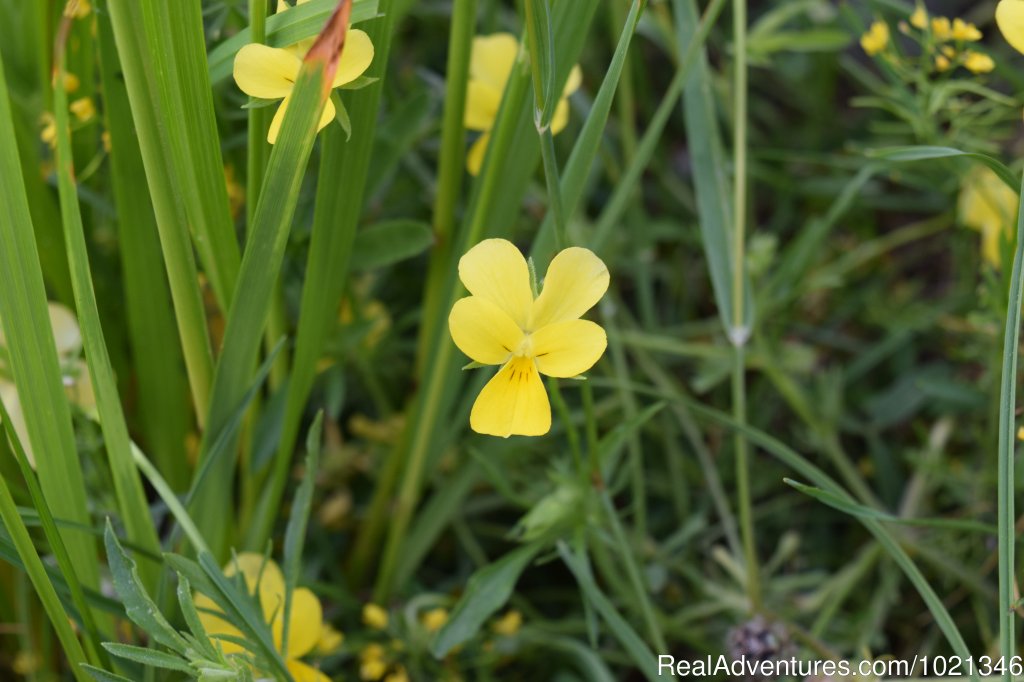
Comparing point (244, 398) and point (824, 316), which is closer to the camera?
point (244, 398)

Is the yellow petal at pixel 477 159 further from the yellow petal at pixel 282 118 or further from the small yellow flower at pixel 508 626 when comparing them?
the small yellow flower at pixel 508 626

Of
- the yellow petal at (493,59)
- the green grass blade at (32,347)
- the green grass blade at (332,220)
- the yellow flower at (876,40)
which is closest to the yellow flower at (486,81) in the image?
the yellow petal at (493,59)

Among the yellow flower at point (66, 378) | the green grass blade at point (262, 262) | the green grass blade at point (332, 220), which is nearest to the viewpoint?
the green grass blade at point (262, 262)

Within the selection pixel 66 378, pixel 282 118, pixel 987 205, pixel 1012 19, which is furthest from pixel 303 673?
pixel 987 205

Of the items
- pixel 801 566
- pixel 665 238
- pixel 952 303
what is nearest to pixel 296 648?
pixel 801 566

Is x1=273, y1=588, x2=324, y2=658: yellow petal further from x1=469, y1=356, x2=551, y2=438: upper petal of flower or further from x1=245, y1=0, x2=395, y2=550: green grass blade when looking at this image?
x1=469, y1=356, x2=551, y2=438: upper petal of flower

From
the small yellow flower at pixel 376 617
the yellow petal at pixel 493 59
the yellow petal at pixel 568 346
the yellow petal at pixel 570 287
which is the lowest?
the small yellow flower at pixel 376 617

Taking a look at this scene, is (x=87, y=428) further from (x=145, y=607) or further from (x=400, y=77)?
(x=400, y=77)
